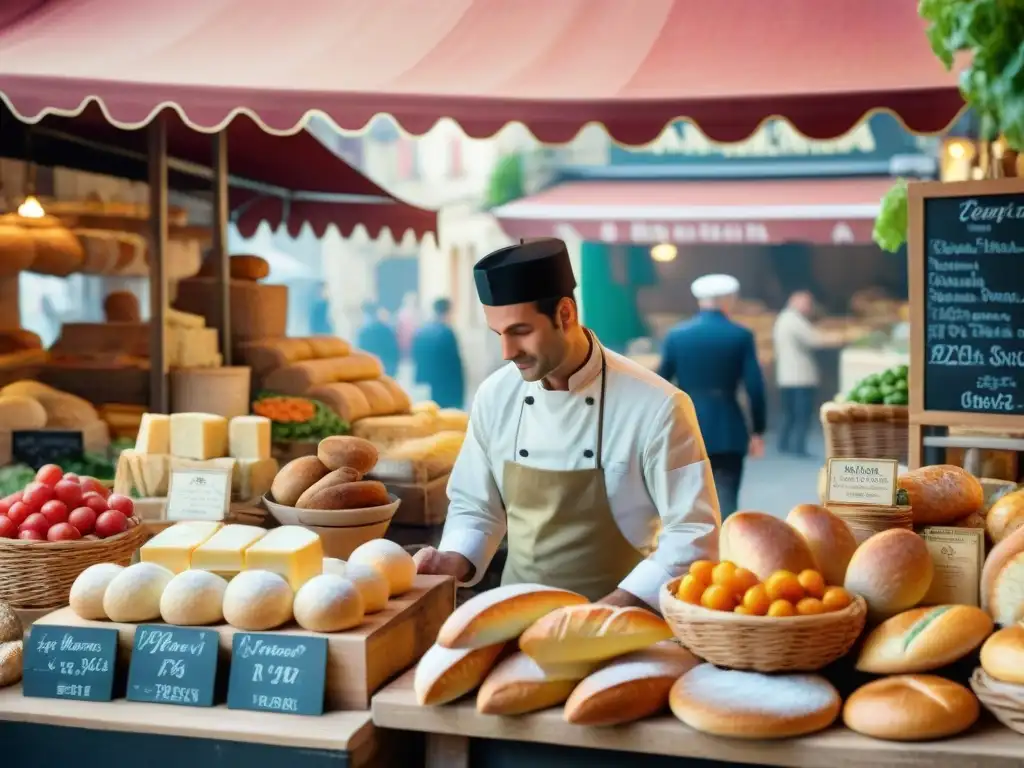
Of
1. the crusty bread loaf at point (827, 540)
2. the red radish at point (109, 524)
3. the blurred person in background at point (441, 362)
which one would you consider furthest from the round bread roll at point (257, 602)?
the blurred person in background at point (441, 362)

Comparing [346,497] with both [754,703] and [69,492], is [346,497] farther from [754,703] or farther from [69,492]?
[754,703]

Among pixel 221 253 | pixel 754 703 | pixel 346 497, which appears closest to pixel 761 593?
pixel 754 703

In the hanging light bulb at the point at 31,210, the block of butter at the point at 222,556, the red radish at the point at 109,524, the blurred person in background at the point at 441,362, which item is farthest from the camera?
the blurred person in background at the point at 441,362

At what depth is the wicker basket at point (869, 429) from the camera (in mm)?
4812

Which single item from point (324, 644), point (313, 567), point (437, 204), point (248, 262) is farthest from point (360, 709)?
point (437, 204)

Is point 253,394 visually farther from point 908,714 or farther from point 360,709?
point 908,714

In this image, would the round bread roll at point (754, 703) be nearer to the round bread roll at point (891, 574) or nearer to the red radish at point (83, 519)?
the round bread roll at point (891, 574)

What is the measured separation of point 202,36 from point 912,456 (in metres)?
3.14

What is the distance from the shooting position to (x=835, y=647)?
1.76 m

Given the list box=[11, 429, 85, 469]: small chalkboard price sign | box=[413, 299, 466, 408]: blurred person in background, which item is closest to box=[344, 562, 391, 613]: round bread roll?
box=[11, 429, 85, 469]: small chalkboard price sign

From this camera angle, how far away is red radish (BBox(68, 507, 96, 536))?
252 cm

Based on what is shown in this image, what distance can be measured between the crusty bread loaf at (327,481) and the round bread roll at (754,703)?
4.03 ft

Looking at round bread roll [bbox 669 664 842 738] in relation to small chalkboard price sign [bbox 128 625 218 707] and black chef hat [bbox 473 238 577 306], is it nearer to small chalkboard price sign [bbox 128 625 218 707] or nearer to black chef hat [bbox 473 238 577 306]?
small chalkboard price sign [bbox 128 625 218 707]

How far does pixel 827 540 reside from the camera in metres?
1.98
